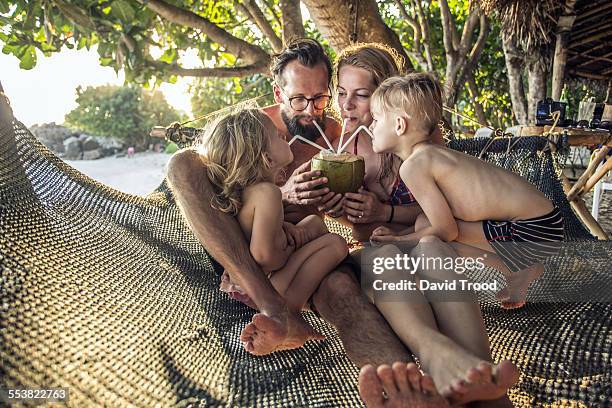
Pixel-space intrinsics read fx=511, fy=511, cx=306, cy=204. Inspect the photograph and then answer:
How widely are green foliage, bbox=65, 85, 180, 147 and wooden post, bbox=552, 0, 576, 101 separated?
683 inches

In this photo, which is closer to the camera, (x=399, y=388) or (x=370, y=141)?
(x=399, y=388)

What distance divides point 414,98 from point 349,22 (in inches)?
57.1

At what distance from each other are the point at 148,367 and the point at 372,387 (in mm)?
493

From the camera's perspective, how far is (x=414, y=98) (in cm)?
154

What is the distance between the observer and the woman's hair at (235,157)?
4.64ft

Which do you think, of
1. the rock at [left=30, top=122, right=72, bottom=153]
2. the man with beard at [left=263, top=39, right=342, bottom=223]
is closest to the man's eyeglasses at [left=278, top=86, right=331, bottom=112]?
the man with beard at [left=263, top=39, right=342, bottom=223]

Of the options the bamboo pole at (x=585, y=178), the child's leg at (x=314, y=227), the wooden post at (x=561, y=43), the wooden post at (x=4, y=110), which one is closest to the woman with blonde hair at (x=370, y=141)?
the child's leg at (x=314, y=227)

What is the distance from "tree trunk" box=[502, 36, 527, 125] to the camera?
451 cm

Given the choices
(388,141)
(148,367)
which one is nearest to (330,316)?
(148,367)

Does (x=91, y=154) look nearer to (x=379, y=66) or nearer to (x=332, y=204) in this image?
(x=379, y=66)

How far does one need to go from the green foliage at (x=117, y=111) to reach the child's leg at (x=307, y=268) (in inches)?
765

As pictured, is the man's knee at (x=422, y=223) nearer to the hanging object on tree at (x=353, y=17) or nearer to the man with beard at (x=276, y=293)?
the man with beard at (x=276, y=293)

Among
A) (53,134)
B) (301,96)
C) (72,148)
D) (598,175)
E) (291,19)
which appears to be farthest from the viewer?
(53,134)

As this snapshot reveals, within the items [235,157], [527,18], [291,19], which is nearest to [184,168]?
[235,157]
